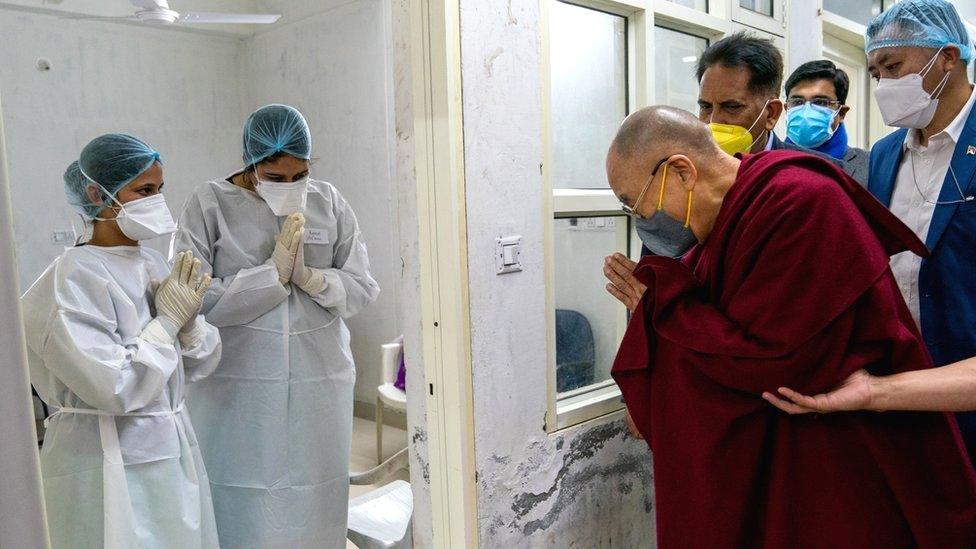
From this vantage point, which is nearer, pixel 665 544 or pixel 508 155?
pixel 665 544

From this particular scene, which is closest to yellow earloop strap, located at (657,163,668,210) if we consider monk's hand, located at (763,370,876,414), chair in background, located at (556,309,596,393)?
monk's hand, located at (763,370,876,414)

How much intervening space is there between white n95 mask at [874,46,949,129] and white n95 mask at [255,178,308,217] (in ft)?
5.74

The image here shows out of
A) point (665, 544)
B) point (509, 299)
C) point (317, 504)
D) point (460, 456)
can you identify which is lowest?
point (317, 504)

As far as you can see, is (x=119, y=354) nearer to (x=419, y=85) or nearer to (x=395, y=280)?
(x=419, y=85)

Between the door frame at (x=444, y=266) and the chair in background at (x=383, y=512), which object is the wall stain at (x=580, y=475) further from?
the chair in background at (x=383, y=512)

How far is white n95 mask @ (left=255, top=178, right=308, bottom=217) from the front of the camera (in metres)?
2.30

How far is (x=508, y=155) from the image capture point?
1.69 meters

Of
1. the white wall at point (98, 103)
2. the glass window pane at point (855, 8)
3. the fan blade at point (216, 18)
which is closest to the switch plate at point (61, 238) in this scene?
the white wall at point (98, 103)

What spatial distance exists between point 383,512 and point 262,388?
2.72 ft

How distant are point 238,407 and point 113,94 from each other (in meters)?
3.88

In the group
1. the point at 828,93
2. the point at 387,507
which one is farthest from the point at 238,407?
the point at 828,93

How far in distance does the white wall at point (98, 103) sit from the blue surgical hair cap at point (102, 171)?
3.19 meters

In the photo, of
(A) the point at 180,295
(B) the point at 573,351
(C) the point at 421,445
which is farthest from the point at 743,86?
(A) the point at 180,295

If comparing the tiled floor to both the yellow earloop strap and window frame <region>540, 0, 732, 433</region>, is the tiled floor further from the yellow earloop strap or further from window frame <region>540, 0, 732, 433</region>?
the yellow earloop strap
